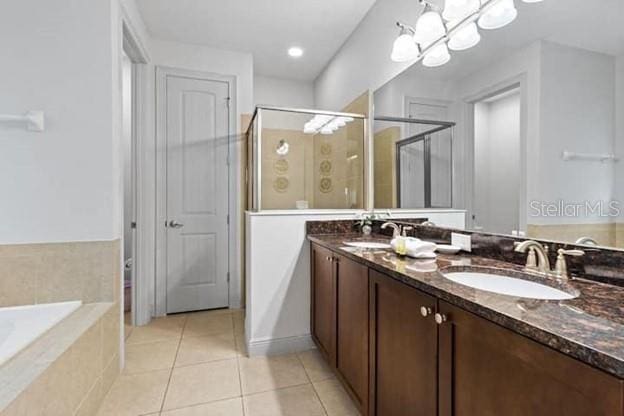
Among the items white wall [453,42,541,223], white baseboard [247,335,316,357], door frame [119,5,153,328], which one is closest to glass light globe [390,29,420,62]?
white wall [453,42,541,223]

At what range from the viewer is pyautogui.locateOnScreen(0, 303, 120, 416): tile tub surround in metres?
1.10

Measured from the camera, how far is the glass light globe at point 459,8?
1.60m

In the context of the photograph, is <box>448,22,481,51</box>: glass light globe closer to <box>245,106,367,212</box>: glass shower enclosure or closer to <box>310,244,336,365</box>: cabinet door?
<box>245,106,367,212</box>: glass shower enclosure

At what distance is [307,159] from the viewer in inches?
122

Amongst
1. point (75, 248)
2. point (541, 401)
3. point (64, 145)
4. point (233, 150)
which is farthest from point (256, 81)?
point (541, 401)

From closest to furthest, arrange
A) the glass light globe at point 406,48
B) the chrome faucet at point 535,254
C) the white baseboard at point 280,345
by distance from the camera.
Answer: the chrome faucet at point 535,254, the glass light globe at point 406,48, the white baseboard at point 280,345

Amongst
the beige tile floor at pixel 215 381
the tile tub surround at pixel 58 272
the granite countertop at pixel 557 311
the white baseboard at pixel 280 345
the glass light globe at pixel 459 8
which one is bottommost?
the beige tile floor at pixel 215 381

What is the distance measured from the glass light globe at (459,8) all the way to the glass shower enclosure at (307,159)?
1.08 m

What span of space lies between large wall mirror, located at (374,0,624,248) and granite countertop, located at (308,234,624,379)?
0.26m

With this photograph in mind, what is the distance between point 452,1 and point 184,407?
2.62 m

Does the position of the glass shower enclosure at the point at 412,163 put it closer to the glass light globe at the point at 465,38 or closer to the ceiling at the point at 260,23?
the glass light globe at the point at 465,38

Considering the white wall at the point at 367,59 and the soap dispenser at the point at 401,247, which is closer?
the soap dispenser at the point at 401,247

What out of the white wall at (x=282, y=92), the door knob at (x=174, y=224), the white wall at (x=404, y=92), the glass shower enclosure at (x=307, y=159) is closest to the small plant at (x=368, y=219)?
the glass shower enclosure at (x=307, y=159)

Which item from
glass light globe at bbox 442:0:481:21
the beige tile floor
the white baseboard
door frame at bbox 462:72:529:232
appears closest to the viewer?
door frame at bbox 462:72:529:232
